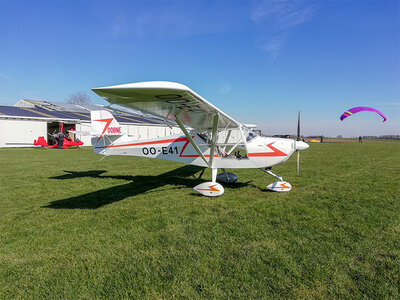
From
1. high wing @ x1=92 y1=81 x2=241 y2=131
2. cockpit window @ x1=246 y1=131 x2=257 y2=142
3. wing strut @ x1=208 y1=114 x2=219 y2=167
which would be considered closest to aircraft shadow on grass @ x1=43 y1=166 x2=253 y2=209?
wing strut @ x1=208 y1=114 x2=219 y2=167

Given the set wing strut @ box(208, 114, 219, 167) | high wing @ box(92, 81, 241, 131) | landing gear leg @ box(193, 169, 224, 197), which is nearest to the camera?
high wing @ box(92, 81, 241, 131)

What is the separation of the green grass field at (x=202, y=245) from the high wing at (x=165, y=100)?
2130mm

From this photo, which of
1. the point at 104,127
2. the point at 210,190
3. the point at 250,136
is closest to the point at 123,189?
the point at 210,190

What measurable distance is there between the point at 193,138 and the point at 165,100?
2932 millimetres

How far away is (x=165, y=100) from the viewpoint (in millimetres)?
3812

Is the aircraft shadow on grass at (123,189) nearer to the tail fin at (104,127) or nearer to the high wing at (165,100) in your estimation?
the tail fin at (104,127)

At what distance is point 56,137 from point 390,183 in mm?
31370

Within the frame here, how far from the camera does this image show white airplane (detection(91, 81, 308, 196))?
132 inches

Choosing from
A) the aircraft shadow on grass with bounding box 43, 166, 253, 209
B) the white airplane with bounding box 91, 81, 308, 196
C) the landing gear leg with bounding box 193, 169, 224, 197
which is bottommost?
the aircraft shadow on grass with bounding box 43, 166, 253, 209

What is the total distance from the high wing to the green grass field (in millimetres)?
2130

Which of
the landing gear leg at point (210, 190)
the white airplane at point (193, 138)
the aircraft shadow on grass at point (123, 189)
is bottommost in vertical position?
the aircraft shadow on grass at point (123, 189)

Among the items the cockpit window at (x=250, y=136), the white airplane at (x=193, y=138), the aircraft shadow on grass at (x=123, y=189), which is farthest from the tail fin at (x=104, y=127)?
the cockpit window at (x=250, y=136)

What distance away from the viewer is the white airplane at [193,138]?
336 centimetres

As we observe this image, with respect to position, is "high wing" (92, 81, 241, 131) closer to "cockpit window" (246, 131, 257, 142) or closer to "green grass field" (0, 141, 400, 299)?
"cockpit window" (246, 131, 257, 142)
